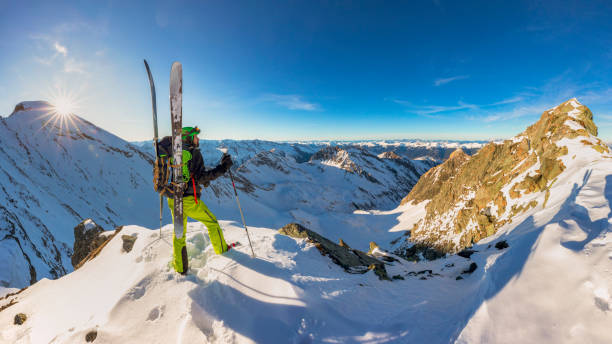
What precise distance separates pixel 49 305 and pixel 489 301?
1119 cm

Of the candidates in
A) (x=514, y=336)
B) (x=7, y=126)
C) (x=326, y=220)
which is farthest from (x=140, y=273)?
(x=326, y=220)

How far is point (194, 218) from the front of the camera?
5.71 metres

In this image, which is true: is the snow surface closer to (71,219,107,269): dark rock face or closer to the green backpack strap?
the green backpack strap

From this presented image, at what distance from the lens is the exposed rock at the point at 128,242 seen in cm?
690

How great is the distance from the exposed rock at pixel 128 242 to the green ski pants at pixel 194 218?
2.63m

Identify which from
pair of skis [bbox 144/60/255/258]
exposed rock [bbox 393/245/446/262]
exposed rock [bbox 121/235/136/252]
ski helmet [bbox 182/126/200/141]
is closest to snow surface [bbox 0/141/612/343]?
exposed rock [bbox 121/235/136/252]

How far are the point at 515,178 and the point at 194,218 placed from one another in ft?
101

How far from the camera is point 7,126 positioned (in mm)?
32094

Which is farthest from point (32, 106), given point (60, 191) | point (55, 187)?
point (60, 191)

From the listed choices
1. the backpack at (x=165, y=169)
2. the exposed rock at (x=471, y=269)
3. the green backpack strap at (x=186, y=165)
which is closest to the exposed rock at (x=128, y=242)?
the backpack at (x=165, y=169)

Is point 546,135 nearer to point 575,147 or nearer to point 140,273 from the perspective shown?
point 575,147

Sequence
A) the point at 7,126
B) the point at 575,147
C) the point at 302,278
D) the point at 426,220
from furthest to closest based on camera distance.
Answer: the point at 426,220
the point at 7,126
the point at 575,147
the point at 302,278

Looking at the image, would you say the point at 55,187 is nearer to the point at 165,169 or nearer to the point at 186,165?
the point at 165,169

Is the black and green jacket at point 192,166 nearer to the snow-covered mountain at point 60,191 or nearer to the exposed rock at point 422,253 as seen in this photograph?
the snow-covered mountain at point 60,191
